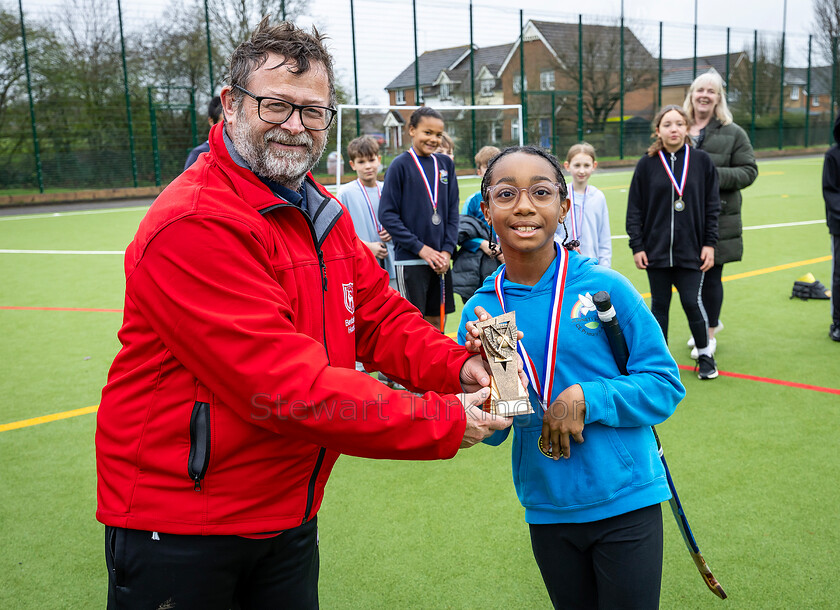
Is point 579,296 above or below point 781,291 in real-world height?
above

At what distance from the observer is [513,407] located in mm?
1966

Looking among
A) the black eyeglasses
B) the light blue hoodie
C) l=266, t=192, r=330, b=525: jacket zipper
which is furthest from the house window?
l=266, t=192, r=330, b=525: jacket zipper

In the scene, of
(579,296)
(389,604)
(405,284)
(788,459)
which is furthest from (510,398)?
(405,284)

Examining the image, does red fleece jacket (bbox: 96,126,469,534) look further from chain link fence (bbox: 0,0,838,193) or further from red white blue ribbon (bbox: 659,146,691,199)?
chain link fence (bbox: 0,0,838,193)

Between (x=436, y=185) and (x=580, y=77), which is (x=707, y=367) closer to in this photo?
(x=436, y=185)

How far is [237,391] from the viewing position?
1783mm

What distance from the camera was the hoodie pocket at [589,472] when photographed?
86.0 inches

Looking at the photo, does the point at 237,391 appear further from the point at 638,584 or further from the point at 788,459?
the point at 788,459

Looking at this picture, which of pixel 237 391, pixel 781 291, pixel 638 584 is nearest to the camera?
pixel 237 391

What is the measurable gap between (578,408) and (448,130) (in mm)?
28079

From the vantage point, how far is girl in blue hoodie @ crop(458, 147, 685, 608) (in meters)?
2.16

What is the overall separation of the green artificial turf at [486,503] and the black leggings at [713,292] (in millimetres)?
445

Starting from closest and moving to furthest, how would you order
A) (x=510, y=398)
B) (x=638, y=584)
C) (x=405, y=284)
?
(x=510, y=398)
(x=638, y=584)
(x=405, y=284)

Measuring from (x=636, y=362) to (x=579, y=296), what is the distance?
0.27 m
